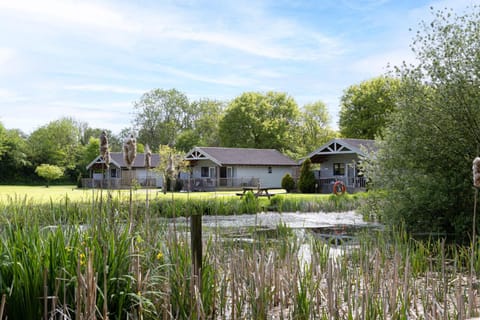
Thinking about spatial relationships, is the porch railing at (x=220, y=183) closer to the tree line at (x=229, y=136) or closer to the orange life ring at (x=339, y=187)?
the orange life ring at (x=339, y=187)

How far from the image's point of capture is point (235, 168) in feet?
146

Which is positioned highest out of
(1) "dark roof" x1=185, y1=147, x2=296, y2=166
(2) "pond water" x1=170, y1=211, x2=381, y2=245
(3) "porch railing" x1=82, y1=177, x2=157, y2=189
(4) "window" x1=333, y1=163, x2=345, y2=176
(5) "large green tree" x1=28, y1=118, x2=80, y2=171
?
(5) "large green tree" x1=28, y1=118, x2=80, y2=171

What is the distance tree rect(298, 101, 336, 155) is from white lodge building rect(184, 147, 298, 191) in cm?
1442

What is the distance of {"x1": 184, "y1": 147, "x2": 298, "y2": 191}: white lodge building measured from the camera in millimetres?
42500

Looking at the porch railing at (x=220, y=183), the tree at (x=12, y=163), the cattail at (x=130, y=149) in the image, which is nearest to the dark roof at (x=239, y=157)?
the porch railing at (x=220, y=183)

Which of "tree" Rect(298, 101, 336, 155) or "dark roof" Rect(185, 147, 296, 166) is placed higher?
"tree" Rect(298, 101, 336, 155)

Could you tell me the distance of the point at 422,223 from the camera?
523 inches

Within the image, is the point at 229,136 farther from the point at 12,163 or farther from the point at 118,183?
the point at 118,183

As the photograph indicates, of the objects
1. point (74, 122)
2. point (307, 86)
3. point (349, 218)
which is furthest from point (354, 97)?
point (74, 122)

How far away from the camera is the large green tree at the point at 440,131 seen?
42.3ft

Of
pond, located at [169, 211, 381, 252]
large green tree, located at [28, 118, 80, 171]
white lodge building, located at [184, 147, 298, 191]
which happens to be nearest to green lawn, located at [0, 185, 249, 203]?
pond, located at [169, 211, 381, 252]

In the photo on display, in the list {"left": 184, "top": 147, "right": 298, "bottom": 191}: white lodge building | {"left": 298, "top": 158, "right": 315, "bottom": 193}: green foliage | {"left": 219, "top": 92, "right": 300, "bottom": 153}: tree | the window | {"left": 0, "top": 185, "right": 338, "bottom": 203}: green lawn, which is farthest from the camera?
{"left": 219, "top": 92, "right": 300, "bottom": 153}: tree

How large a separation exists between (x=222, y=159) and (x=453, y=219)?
31.0m

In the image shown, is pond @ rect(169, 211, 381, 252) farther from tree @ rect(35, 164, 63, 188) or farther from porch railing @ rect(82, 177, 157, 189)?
tree @ rect(35, 164, 63, 188)
